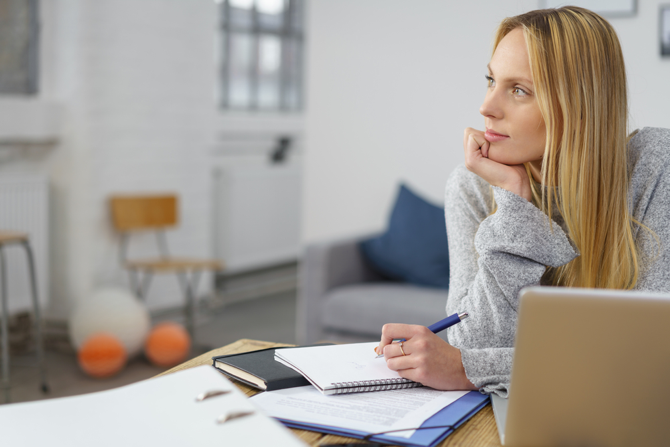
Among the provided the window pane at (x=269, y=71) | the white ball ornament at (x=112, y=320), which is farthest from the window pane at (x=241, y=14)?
the white ball ornament at (x=112, y=320)

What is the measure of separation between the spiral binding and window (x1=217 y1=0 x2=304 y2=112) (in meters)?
4.14

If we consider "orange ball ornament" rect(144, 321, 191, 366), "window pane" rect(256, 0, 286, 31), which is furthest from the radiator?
"window pane" rect(256, 0, 286, 31)

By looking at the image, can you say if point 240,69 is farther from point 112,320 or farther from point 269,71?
point 112,320

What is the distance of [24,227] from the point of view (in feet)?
10.1

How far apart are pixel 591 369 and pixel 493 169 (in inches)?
18.0

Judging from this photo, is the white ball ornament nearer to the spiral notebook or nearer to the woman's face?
the spiral notebook

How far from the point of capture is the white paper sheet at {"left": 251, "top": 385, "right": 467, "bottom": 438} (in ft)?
2.32

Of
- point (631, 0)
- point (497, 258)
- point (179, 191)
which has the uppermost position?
point (631, 0)

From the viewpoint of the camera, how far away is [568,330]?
58 centimetres

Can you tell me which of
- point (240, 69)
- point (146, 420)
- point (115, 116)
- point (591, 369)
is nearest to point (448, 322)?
point (591, 369)

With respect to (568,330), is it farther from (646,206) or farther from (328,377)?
(646,206)

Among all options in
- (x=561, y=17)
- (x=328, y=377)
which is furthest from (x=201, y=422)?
(x=561, y=17)

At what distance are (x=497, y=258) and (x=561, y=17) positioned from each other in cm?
37

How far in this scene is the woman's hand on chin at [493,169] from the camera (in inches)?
38.5
